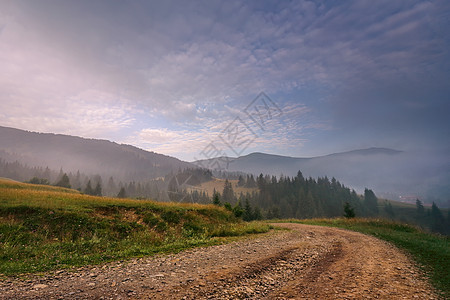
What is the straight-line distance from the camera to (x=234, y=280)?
5.48 metres

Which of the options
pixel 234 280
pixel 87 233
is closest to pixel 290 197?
pixel 87 233

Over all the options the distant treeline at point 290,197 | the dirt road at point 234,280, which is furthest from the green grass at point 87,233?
the distant treeline at point 290,197

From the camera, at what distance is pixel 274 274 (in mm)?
6105

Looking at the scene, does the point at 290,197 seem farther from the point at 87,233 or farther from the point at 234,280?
the point at 234,280

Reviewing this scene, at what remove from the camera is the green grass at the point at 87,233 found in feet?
24.5

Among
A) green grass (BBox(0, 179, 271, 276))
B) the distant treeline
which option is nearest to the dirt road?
green grass (BBox(0, 179, 271, 276))

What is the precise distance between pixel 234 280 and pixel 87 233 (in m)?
10.1

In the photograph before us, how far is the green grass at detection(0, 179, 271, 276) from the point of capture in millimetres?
7453

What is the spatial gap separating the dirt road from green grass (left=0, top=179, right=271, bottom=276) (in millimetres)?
1511

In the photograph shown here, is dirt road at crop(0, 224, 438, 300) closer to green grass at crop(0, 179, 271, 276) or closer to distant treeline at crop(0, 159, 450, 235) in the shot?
green grass at crop(0, 179, 271, 276)

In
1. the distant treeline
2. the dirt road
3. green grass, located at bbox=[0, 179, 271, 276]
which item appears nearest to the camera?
the dirt road

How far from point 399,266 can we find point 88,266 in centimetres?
1192

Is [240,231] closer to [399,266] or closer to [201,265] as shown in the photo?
[201,265]

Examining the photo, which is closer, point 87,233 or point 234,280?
point 234,280
